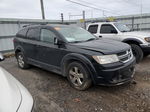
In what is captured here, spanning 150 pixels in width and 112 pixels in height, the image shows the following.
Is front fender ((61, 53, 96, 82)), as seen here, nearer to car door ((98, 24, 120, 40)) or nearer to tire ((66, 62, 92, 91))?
Result: tire ((66, 62, 92, 91))

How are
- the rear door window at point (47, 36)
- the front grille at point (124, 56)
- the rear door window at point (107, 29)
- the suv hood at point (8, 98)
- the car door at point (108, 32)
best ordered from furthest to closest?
the rear door window at point (107, 29), the car door at point (108, 32), the rear door window at point (47, 36), the front grille at point (124, 56), the suv hood at point (8, 98)

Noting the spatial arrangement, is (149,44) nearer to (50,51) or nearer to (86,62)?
(86,62)

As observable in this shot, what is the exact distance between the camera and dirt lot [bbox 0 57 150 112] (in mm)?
2725

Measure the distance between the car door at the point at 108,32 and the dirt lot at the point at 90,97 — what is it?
2450 millimetres

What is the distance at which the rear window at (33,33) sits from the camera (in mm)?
4515

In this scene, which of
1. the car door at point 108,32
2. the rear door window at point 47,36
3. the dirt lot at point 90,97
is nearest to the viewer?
the dirt lot at point 90,97

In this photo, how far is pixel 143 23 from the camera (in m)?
11.8

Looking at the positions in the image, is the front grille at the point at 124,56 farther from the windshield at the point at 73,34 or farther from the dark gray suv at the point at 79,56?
the windshield at the point at 73,34

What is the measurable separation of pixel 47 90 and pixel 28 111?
7.31ft

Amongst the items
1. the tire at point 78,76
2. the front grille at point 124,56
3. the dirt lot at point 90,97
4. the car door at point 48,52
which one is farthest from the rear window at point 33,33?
the front grille at point 124,56

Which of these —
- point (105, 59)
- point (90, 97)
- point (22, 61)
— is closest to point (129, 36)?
point (105, 59)

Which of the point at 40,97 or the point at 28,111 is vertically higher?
the point at 28,111

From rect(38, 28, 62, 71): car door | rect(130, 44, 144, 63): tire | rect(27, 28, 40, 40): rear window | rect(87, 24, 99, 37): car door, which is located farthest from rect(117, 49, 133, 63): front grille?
rect(87, 24, 99, 37): car door

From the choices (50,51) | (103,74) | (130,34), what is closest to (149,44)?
(130,34)
